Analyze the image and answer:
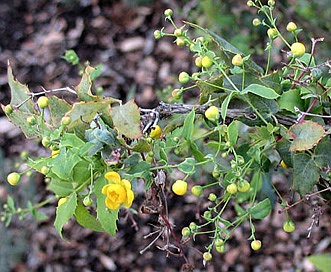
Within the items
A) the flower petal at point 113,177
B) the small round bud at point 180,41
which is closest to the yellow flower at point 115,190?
the flower petal at point 113,177

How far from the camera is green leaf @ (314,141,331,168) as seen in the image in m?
0.84

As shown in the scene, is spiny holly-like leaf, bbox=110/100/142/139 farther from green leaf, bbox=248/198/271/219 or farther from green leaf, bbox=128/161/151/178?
green leaf, bbox=248/198/271/219

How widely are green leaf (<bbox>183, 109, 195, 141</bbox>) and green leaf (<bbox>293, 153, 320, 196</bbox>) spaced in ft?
0.50

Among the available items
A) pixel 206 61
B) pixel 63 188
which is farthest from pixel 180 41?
pixel 63 188

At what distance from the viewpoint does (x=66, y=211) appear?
2.58ft

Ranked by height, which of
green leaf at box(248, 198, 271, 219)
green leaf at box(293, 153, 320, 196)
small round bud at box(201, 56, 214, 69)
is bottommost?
green leaf at box(248, 198, 271, 219)

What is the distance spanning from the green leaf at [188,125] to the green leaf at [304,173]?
153 millimetres

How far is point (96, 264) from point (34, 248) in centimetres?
25

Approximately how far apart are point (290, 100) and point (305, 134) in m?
0.07

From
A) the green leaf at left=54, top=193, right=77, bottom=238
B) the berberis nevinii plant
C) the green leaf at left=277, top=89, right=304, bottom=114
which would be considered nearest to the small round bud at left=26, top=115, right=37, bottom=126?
the berberis nevinii plant

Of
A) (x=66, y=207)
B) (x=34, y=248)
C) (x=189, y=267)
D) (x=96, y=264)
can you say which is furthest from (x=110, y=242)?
(x=66, y=207)

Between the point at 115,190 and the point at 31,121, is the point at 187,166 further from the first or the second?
the point at 31,121

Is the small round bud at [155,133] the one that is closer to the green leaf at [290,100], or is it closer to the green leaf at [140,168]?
the green leaf at [140,168]

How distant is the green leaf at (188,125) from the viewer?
787mm
